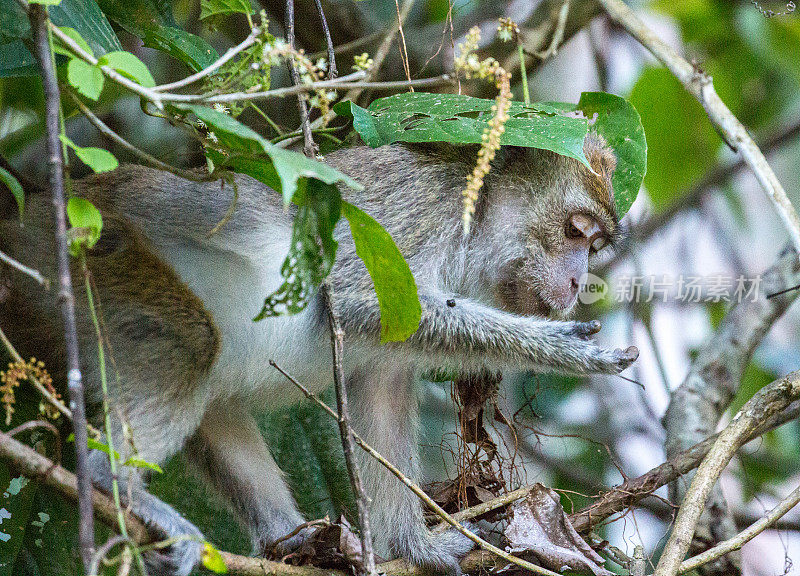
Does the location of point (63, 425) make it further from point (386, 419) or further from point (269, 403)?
point (386, 419)

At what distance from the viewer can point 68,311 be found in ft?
5.95

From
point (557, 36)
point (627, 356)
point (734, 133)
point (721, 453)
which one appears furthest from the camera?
point (557, 36)

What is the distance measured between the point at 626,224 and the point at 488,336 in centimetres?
128

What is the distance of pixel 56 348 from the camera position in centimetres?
320

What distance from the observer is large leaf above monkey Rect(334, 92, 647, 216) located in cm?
310

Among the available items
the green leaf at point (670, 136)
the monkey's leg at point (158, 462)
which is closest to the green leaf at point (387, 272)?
the monkey's leg at point (158, 462)

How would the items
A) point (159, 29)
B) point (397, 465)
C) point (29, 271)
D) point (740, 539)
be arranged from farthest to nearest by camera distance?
point (397, 465) → point (159, 29) → point (740, 539) → point (29, 271)

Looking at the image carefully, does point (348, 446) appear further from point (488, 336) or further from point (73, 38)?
point (73, 38)

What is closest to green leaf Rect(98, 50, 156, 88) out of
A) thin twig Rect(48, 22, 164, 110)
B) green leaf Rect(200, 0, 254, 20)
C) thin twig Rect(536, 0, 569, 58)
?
thin twig Rect(48, 22, 164, 110)

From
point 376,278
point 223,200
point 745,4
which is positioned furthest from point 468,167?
point 745,4

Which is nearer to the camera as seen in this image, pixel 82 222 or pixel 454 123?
pixel 82 222

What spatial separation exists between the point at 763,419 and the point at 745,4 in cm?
461

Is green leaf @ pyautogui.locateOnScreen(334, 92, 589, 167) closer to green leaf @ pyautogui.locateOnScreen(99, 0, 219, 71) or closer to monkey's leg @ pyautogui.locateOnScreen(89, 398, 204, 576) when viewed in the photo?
green leaf @ pyautogui.locateOnScreen(99, 0, 219, 71)

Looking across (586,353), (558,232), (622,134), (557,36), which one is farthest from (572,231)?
(557,36)
